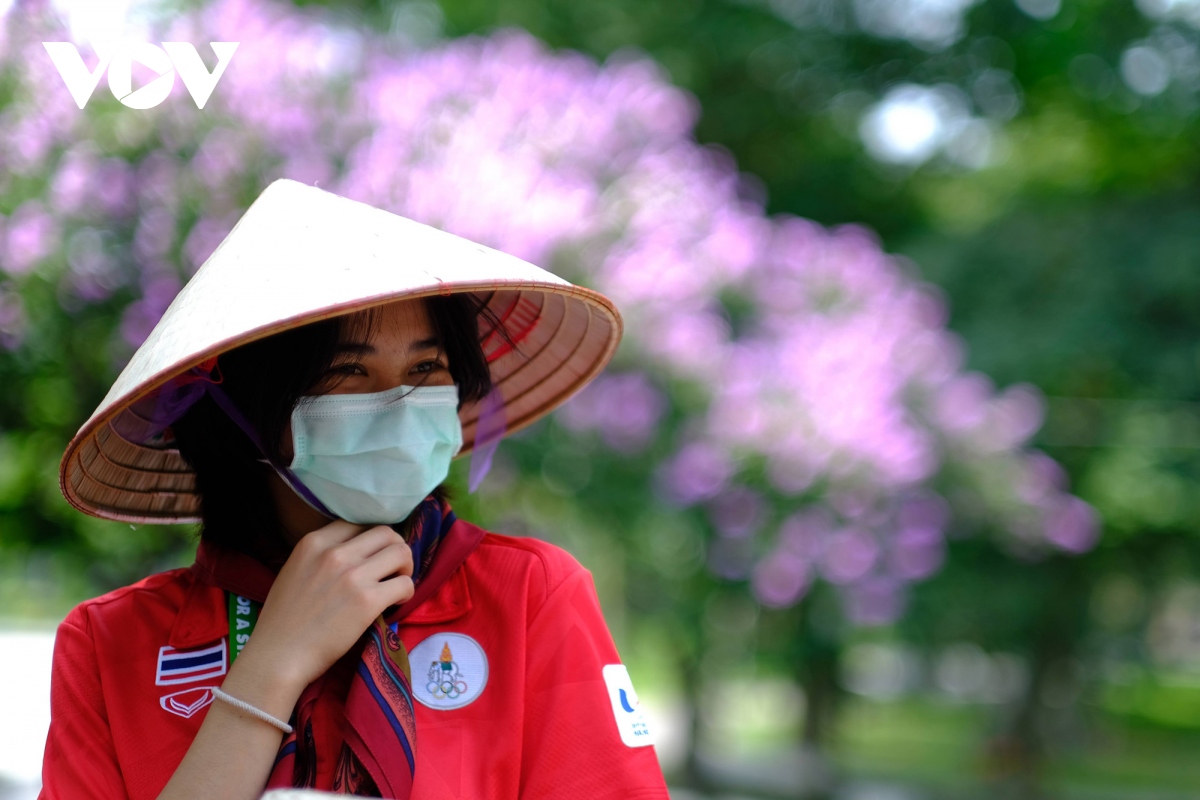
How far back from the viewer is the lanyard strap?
1326mm

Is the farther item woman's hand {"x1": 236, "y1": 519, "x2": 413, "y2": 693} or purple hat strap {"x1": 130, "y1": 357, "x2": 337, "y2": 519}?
purple hat strap {"x1": 130, "y1": 357, "x2": 337, "y2": 519}

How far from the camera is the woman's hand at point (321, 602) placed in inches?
47.3

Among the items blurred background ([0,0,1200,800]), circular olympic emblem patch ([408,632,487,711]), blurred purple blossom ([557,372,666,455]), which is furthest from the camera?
blurred purple blossom ([557,372,666,455])

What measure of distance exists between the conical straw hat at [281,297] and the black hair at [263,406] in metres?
0.09

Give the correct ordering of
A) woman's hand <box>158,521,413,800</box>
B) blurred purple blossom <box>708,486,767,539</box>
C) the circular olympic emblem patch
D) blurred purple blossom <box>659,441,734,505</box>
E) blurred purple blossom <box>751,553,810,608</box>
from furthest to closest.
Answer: blurred purple blossom <box>751,553,810,608</box>, blurred purple blossom <box>708,486,767,539</box>, blurred purple blossom <box>659,441,734,505</box>, the circular olympic emblem patch, woman's hand <box>158,521,413,800</box>

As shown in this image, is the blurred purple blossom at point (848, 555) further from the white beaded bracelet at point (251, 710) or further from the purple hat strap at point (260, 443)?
the white beaded bracelet at point (251, 710)

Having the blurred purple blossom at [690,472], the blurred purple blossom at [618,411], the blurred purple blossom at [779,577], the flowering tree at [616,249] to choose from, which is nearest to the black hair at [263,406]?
the flowering tree at [616,249]

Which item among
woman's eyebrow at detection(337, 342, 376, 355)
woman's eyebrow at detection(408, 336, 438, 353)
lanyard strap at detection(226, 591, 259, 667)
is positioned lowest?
lanyard strap at detection(226, 591, 259, 667)

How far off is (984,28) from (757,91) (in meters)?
2.00

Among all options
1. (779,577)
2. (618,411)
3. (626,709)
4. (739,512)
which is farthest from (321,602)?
(779,577)

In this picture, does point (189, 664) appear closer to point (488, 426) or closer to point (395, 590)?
point (395, 590)

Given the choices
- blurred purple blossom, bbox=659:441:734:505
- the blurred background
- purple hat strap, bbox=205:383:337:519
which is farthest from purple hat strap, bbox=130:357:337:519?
blurred purple blossom, bbox=659:441:734:505

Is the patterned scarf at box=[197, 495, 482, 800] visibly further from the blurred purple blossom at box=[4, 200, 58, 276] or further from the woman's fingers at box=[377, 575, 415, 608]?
the blurred purple blossom at box=[4, 200, 58, 276]

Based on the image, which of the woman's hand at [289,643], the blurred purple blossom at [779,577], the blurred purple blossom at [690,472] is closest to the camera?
the woman's hand at [289,643]
